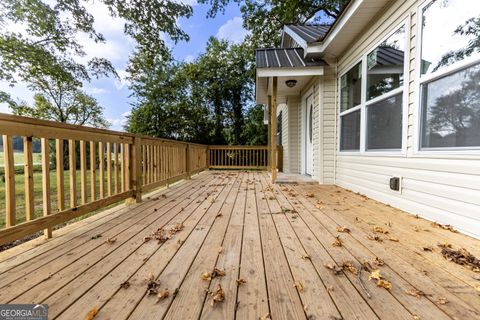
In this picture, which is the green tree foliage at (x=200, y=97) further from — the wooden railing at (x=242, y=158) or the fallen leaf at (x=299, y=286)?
the fallen leaf at (x=299, y=286)

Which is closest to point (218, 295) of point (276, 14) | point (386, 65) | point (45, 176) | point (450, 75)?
point (45, 176)

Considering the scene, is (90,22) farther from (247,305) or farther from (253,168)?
(247,305)

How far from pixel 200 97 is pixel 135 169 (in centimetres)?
1049

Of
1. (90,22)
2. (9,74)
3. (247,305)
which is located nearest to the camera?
(247,305)

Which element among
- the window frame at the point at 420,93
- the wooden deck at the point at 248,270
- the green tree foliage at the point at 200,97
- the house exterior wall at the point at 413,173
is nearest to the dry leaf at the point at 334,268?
the wooden deck at the point at 248,270

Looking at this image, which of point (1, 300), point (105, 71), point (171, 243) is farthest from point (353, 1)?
point (105, 71)

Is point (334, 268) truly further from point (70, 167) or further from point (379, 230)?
point (70, 167)

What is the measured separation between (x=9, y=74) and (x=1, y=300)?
10749 mm

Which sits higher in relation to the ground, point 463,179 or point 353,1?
point 353,1

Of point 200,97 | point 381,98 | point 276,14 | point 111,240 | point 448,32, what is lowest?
point 111,240

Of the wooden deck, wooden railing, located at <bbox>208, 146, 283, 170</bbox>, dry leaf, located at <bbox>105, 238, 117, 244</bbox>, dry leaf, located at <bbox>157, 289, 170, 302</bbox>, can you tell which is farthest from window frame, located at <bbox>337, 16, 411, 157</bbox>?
wooden railing, located at <bbox>208, 146, 283, 170</bbox>

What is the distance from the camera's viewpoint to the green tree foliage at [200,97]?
40.7 feet

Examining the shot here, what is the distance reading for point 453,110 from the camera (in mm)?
2080

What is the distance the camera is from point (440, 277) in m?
1.35
